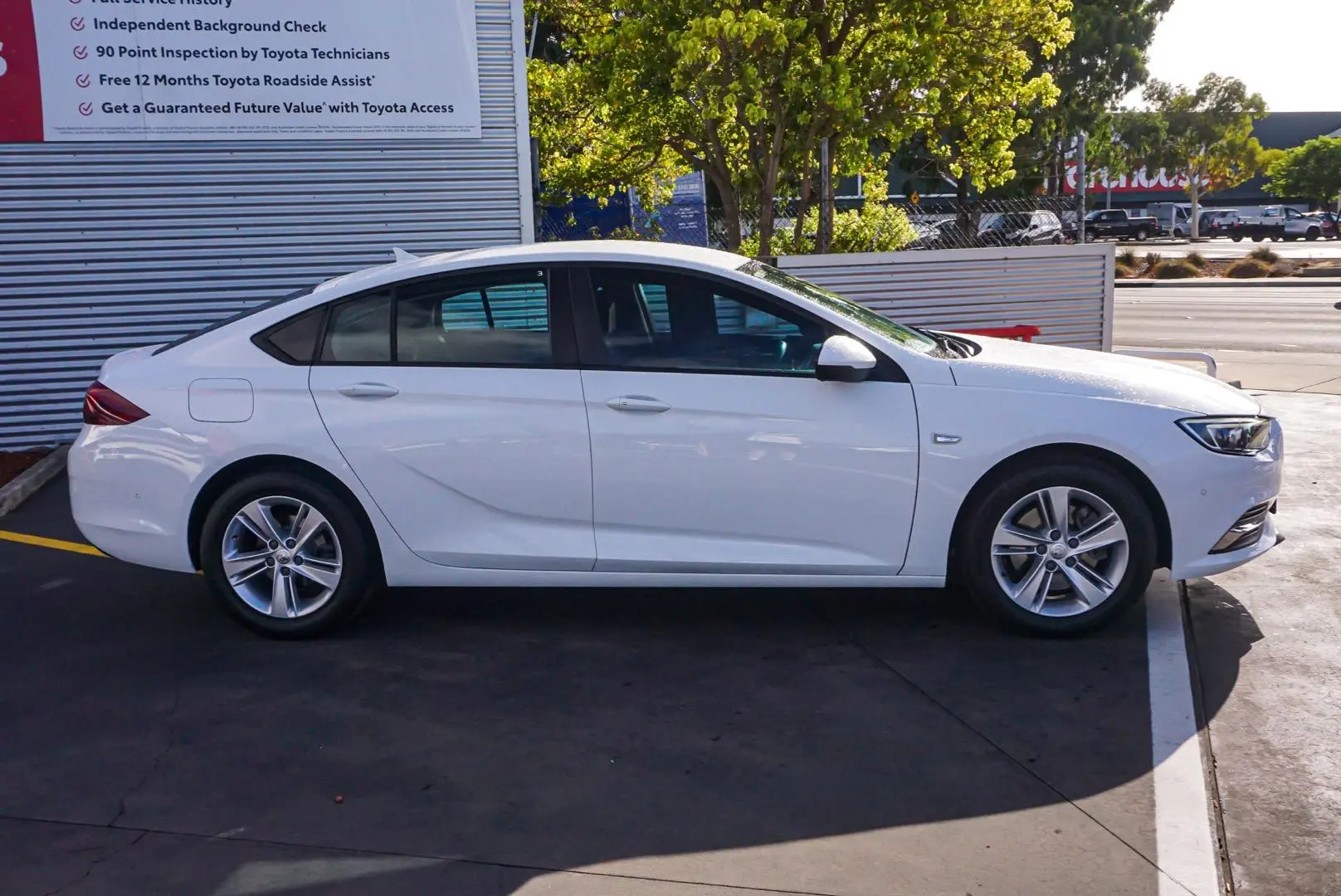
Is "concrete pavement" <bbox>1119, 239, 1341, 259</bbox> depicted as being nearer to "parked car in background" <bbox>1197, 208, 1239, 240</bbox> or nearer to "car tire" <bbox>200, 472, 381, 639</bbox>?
"parked car in background" <bbox>1197, 208, 1239, 240</bbox>

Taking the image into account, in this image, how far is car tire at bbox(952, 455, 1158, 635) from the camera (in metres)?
5.21

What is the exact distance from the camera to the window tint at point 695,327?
535 centimetres

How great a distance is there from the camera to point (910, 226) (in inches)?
551

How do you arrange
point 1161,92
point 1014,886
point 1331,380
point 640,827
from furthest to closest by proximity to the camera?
point 1161,92, point 1331,380, point 640,827, point 1014,886

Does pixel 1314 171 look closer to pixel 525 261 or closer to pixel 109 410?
pixel 525 261

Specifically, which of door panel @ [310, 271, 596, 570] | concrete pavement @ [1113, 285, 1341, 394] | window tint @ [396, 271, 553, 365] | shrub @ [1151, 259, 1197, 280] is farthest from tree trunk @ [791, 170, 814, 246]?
shrub @ [1151, 259, 1197, 280]

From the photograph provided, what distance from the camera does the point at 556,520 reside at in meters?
5.40

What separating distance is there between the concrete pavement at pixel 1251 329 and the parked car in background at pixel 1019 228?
7.27 ft

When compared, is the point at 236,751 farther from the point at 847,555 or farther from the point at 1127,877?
the point at 1127,877

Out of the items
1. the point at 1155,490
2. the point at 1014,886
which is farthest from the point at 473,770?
the point at 1155,490

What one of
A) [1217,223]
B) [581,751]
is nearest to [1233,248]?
[1217,223]

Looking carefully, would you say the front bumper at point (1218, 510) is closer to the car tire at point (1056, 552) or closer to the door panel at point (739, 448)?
the car tire at point (1056, 552)

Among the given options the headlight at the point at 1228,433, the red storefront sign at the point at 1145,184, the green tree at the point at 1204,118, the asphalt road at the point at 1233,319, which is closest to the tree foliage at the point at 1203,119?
the green tree at the point at 1204,118

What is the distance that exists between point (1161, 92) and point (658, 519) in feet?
177
